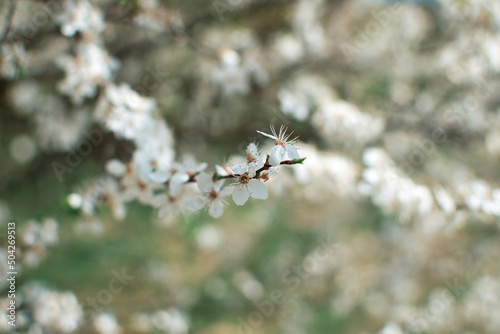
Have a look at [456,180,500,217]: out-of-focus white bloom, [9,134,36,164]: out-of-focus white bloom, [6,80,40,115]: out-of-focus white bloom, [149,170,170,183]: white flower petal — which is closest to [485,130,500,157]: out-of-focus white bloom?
[456,180,500,217]: out-of-focus white bloom

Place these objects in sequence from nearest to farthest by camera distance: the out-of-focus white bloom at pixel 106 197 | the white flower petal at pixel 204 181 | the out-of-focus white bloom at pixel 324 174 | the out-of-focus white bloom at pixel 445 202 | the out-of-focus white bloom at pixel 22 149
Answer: the white flower petal at pixel 204 181
the out-of-focus white bloom at pixel 106 197
the out-of-focus white bloom at pixel 445 202
the out-of-focus white bloom at pixel 324 174
the out-of-focus white bloom at pixel 22 149

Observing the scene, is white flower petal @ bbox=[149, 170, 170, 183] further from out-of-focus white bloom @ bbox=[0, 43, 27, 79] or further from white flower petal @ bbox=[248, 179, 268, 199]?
out-of-focus white bloom @ bbox=[0, 43, 27, 79]

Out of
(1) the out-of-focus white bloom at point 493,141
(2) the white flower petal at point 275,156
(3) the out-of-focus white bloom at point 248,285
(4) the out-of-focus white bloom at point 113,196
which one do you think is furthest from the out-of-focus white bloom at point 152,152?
(1) the out-of-focus white bloom at point 493,141

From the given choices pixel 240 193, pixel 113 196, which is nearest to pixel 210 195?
pixel 240 193

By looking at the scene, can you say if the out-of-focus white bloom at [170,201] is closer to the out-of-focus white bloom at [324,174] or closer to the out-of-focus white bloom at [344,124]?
the out-of-focus white bloom at [324,174]

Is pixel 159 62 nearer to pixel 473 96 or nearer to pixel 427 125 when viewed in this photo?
pixel 427 125

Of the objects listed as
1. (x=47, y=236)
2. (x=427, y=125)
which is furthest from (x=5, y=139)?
(x=427, y=125)

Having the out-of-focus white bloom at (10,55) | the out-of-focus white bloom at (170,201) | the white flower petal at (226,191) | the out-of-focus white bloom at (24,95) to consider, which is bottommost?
the white flower petal at (226,191)

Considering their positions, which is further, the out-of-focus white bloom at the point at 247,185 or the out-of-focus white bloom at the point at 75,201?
the out-of-focus white bloom at the point at 75,201
